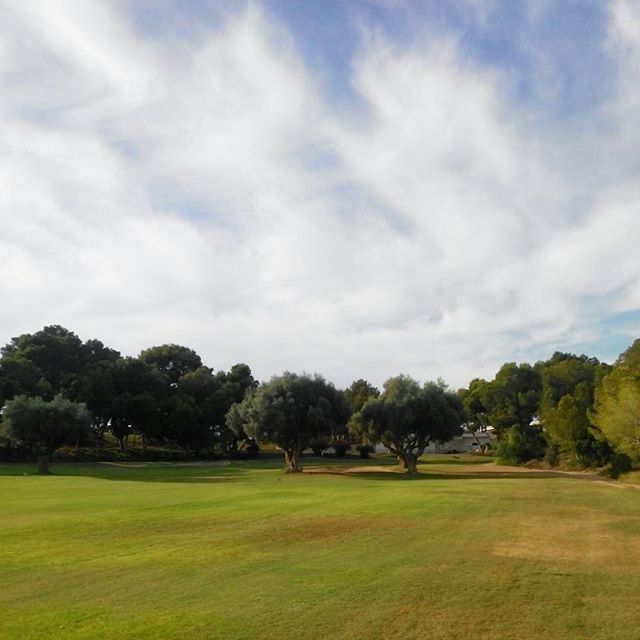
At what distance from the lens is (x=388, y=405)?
59.3 m

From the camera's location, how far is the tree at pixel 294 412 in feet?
195

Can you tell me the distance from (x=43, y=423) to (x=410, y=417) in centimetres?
3409

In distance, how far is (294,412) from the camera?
59531 mm

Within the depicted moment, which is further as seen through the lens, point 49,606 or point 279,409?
point 279,409

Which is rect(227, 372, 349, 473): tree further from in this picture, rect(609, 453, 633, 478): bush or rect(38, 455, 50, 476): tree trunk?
rect(609, 453, 633, 478): bush

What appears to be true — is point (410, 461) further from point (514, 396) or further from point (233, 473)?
point (514, 396)

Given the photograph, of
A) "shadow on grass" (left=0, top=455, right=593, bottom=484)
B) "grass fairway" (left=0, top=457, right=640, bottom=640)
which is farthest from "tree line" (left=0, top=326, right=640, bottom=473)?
"grass fairway" (left=0, top=457, right=640, bottom=640)

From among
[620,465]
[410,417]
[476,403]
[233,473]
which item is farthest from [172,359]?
[620,465]

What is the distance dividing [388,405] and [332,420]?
535 cm

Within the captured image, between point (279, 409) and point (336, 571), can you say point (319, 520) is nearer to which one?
point (336, 571)

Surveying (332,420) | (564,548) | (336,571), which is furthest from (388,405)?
(336,571)

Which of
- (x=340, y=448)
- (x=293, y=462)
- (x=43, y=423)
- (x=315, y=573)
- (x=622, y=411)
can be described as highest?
(x=43, y=423)

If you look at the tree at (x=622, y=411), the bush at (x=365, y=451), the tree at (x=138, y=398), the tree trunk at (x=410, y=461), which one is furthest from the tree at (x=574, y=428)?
the tree at (x=138, y=398)

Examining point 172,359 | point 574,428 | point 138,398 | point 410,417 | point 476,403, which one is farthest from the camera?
point 172,359
